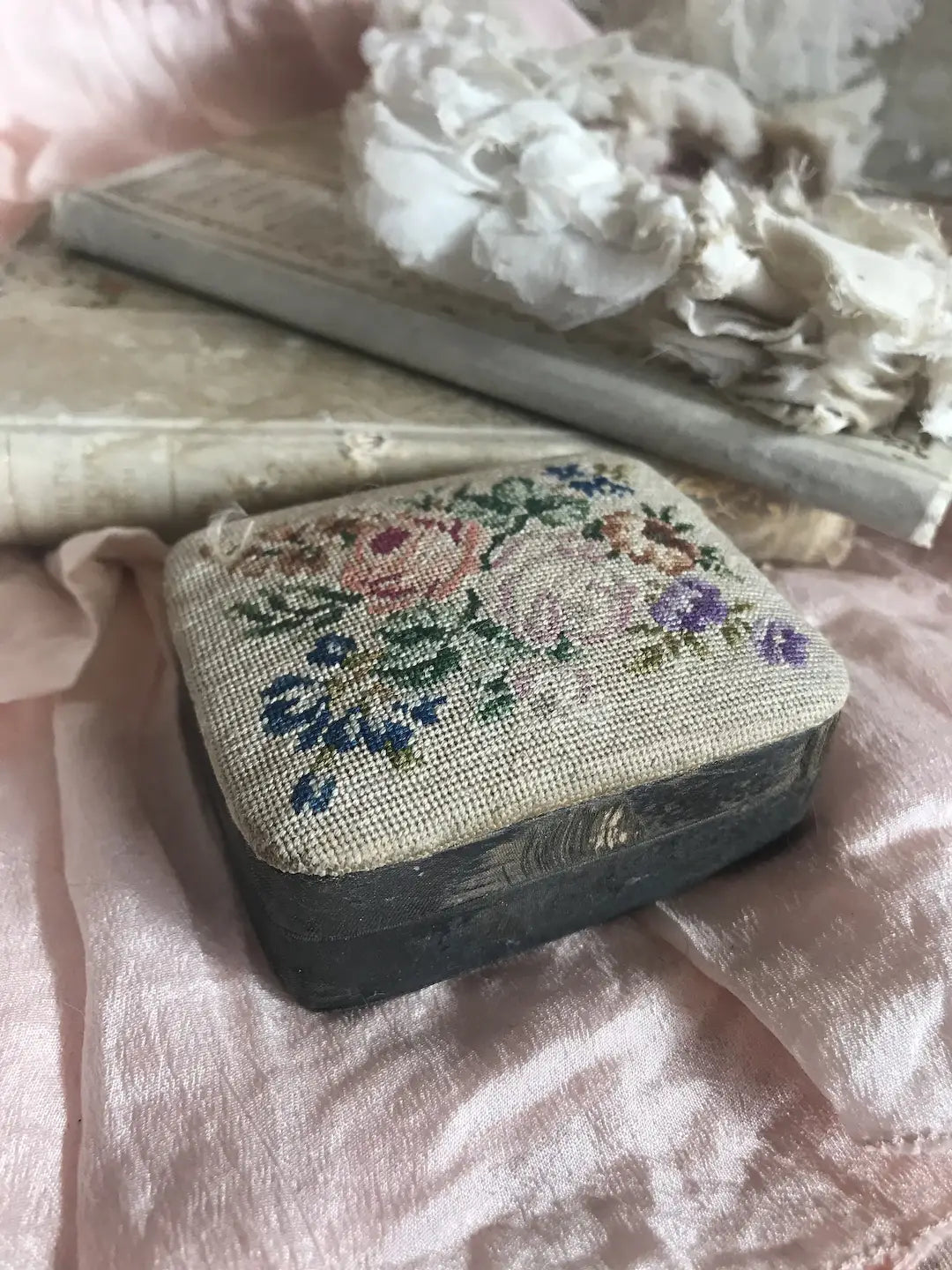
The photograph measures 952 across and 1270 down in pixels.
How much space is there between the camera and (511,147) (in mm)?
595

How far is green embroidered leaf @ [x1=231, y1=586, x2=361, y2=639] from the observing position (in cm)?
46

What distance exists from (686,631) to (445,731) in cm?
13

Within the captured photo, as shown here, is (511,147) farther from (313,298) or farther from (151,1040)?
(151,1040)

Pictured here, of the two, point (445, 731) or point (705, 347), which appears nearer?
point (445, 731)

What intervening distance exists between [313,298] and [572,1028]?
466mm

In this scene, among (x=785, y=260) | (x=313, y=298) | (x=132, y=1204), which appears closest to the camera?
(x=132, y=1204)

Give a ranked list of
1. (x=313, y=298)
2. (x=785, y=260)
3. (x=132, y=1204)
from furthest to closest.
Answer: (x=313, y=298) → (x=785, y=260) → (x=132, y=1204)

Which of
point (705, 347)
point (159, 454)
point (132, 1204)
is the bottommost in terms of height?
point (132, 1204)

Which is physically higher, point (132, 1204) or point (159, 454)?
point (159, 454)

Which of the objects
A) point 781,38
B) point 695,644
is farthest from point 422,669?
point 781,38

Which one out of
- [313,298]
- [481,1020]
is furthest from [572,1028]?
[313,298]

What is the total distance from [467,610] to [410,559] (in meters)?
0.05

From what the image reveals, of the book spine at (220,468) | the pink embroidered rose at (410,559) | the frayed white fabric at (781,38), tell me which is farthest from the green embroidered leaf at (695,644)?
the frayed white fabric at (781,38)

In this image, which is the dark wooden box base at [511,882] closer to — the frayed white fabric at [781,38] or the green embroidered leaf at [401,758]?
the green embroidered leaf at [401,758]
